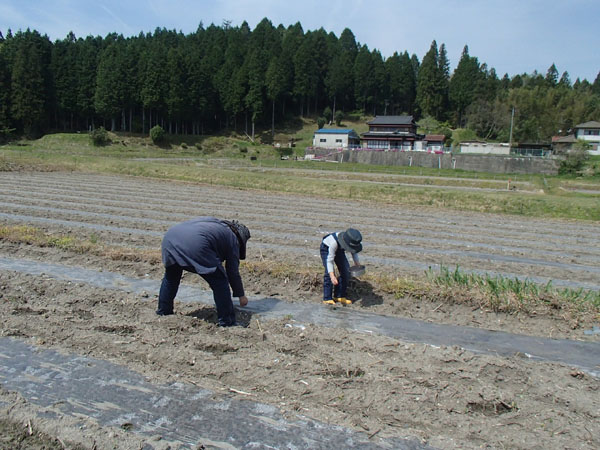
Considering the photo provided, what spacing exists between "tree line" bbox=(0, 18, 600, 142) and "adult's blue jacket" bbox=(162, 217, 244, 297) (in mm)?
52171

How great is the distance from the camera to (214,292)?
16.4ft

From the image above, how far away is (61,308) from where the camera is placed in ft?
18.2

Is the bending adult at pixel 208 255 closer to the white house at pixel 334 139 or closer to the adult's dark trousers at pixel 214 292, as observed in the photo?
the adult's dark trousers at pixel 214 292

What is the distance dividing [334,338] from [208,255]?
1.68 meters

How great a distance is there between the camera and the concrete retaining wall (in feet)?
137

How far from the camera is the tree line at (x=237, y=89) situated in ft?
172

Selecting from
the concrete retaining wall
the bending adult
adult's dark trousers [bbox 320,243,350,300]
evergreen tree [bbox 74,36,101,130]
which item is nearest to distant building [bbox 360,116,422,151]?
the concrete retaining wall

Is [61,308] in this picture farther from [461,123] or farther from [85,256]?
[461,123]

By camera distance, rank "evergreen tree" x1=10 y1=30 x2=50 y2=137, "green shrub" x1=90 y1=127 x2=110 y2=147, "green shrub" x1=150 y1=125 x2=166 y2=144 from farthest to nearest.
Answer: "green shrub" x1=150 y1=125 x2=166 y2=144 < "evergreen tree" x1=10 y1=30 x2=50 y2=137 < "green shrub" x1=90 y1=127 x2=110 y2=147

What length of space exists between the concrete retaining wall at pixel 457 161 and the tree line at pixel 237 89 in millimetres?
18306

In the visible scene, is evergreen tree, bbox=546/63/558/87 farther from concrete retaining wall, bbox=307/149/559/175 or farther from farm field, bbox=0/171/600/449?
farm field, bbox=0/171/600/449

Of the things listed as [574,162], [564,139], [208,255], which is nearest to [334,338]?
[208,255]

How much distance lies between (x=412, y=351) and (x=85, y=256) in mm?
6052

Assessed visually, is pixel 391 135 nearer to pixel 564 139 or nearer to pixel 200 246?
pixel 564 139
